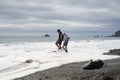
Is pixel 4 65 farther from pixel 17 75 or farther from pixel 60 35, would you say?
pixel 60 35

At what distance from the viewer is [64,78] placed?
928 centimetres

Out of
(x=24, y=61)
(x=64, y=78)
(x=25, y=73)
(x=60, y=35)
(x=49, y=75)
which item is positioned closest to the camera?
(x=64, y=78)

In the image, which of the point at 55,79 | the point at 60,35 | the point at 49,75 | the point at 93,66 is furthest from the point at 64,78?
the point at 60,35

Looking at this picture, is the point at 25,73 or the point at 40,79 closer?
the point at 40,79

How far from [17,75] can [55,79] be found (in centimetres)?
192

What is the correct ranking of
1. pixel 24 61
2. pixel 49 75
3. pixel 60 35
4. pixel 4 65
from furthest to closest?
pixel 60 35, pixel 24 61, pixel 4 65, pixel 49 75

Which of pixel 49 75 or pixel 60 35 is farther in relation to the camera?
pixel 60 35

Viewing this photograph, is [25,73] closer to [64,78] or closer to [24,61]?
[64,78]

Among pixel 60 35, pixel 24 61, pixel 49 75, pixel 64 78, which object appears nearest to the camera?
pixel 64 78

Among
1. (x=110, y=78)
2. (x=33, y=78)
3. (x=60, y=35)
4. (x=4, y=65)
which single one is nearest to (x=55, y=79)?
(x=33, y=78)

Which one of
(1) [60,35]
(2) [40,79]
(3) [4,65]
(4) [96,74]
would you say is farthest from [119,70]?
(1) [60,35]

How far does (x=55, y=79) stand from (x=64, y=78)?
286 millimetres

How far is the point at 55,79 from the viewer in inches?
366

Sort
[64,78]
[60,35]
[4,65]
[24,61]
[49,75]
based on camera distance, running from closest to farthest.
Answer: [64,78]
[49,75]
[4,65]
[24,61]
[60,35]
